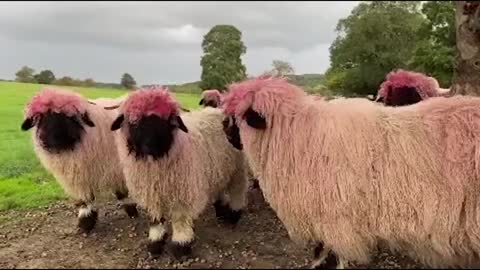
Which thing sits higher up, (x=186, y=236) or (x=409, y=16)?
(x=409, y=16)

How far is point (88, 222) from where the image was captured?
8.21m

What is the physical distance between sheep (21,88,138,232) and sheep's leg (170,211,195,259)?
5.19ft

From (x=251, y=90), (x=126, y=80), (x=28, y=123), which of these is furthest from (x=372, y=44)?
(x=251, y=90)

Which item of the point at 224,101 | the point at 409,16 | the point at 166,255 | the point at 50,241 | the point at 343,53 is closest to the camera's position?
the point at 224,101

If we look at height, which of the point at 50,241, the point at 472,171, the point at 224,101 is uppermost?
the point at 224,101

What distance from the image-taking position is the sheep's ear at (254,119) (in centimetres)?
575

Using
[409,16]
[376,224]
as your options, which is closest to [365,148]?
[376,224]

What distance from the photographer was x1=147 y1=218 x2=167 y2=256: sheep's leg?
6766 mm

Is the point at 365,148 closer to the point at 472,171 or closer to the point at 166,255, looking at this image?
the point at 472,171

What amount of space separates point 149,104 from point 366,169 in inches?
95.2

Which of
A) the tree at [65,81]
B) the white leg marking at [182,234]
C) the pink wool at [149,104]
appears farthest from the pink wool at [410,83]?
the tree at [65,81]

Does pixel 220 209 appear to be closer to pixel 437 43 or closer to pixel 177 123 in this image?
pixel 177 123

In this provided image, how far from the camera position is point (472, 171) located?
17.9 ft

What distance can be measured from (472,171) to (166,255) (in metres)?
3.24
